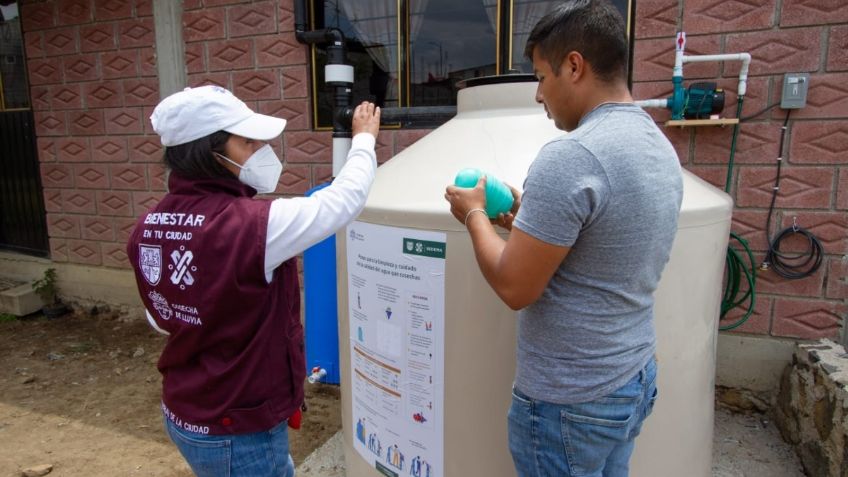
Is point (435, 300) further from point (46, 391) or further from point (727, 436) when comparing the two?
point (46, 391)

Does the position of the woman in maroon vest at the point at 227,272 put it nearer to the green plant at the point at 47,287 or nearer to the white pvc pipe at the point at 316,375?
the white pvc pipe at the point at 316,375

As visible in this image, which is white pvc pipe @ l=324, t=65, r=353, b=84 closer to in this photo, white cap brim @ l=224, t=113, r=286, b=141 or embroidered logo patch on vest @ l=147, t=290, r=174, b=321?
white cap brim @ l=224, t=113, r=286, b=141

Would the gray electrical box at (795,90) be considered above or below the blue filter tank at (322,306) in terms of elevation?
above

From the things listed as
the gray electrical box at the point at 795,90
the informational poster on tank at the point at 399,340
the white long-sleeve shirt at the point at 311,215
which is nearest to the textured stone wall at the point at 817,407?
the gray electrical box at the point at 795,90

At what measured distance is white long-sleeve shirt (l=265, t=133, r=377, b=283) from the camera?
1396mm

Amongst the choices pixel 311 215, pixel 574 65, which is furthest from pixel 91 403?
pixel 574 65

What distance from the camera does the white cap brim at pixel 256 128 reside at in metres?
1.44

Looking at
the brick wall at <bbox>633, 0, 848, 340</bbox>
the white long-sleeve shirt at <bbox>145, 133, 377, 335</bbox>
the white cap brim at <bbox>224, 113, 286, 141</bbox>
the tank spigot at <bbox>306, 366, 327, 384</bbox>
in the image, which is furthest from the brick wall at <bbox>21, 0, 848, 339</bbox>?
the white cap brim at <bbox>224, 113, 286, 141</bbox>

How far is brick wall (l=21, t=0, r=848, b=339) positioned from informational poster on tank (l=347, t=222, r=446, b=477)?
74.2 inches

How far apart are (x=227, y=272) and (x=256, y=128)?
38 centimetres

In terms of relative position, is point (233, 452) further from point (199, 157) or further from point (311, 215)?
point (199, 157)

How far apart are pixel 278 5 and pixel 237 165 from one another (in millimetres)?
2872

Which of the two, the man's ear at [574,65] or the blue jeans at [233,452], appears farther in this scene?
the blue jeans at [233,452]

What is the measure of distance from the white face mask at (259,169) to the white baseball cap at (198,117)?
0.07 metres
